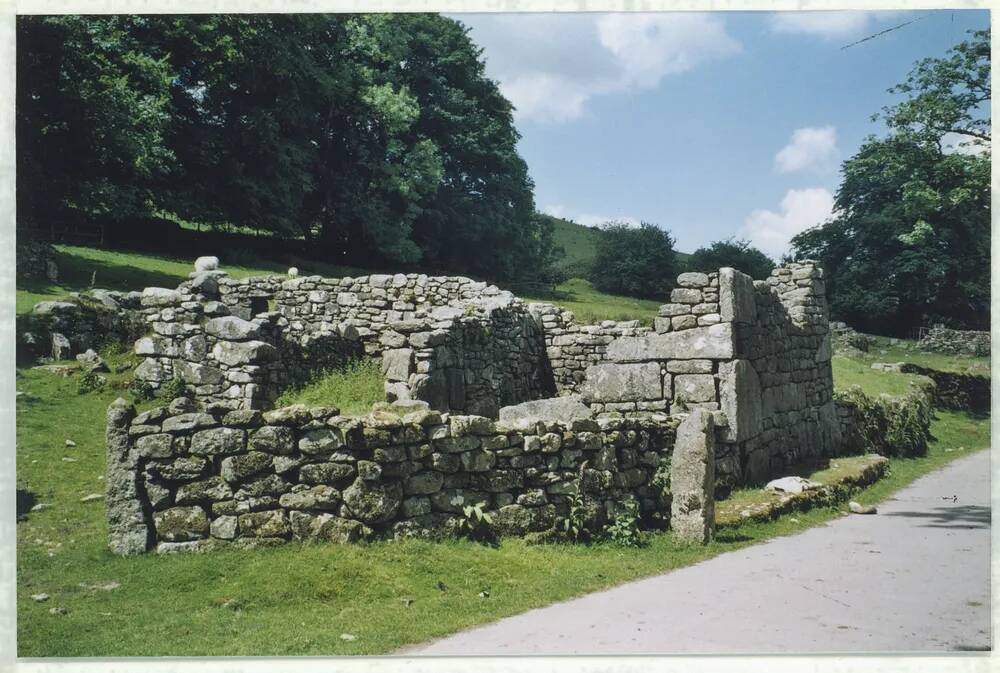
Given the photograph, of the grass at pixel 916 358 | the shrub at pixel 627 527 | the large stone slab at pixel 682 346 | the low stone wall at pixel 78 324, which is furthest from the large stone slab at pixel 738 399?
the low stone wall at pixel 78 324

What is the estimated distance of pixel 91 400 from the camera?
35.7 ft

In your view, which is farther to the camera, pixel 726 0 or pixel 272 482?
pixel 726 0

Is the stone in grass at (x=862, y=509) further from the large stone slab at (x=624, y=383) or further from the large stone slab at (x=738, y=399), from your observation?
the large stone slab at (x=624, y=383)

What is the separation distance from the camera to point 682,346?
447 inches

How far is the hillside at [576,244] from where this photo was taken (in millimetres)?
38781

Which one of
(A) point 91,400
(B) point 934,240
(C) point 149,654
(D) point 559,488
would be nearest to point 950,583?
(D) point 559,488

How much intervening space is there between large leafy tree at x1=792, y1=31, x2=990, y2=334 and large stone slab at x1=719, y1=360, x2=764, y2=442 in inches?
130

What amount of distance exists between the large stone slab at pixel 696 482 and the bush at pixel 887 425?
8748mm

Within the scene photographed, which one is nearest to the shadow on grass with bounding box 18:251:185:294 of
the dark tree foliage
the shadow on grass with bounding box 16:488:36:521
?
the dark tree foliage

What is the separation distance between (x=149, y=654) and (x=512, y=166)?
26.6 meters

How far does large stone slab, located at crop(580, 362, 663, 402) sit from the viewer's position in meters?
11.4

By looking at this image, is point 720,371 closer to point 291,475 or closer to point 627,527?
point 627,527

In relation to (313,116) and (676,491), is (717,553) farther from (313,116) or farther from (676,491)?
(313,116)

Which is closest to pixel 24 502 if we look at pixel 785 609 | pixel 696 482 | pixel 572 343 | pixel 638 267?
pixel 696 482
